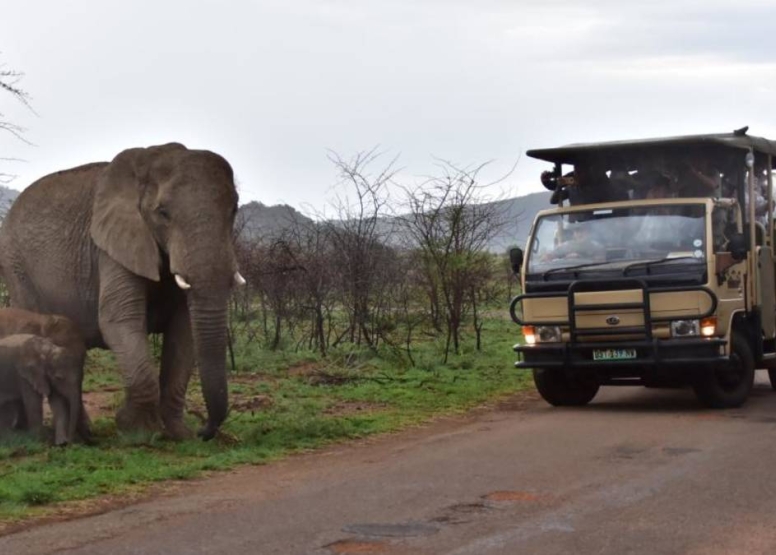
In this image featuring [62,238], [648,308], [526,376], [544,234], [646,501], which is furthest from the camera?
[526,376]

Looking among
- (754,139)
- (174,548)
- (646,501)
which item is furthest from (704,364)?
(174,548)

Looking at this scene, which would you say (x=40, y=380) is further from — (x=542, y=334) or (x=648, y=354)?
(x=648, y=354)

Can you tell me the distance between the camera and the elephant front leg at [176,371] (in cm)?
1240

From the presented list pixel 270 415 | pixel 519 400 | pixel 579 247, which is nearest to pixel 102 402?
pixel 270 415

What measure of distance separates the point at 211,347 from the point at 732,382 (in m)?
6.17

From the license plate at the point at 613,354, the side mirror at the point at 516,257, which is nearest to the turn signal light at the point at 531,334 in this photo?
the license plate at the point at 613,354

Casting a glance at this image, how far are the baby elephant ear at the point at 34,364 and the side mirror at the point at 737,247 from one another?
7147 millimetres

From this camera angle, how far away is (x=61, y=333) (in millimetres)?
11766

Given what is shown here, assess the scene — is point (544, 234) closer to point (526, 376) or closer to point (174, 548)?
point (526, 376)

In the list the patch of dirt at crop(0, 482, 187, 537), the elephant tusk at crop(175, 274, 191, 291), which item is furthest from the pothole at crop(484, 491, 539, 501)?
the elephant tusk at crop(175, 274, 191, 291)

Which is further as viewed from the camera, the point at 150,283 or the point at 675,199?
the point at 675,199

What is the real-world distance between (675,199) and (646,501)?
19.9ft

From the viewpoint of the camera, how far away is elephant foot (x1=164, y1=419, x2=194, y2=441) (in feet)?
40.1

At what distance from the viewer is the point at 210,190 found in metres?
11.5
